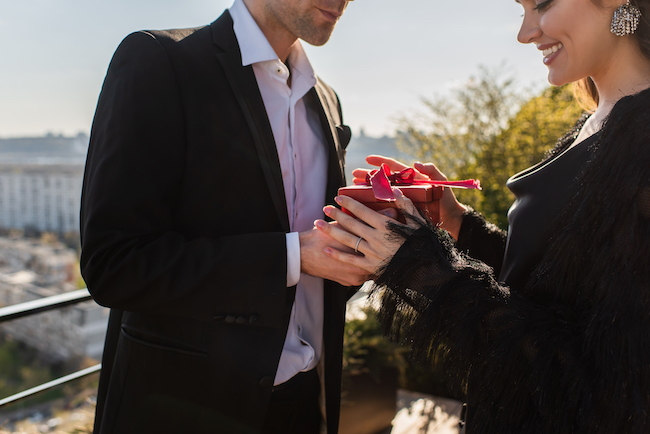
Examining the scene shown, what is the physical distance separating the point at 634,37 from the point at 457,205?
2.49 ft

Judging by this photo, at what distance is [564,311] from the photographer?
1034 millimetres

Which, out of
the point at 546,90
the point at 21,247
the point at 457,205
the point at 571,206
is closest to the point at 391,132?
the point at 546,90

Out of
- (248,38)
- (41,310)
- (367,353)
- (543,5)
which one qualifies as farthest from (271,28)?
(367,353)

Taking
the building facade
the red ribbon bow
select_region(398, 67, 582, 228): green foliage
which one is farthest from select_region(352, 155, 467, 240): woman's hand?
the building facade

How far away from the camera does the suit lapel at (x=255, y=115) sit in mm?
1278

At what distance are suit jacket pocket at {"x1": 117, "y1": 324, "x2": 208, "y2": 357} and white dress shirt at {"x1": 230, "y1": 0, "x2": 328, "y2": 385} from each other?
273 mm

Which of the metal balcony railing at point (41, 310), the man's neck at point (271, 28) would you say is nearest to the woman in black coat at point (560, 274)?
the man's neck at point (271, 28)

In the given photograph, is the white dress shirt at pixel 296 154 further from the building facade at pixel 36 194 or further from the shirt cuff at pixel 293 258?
the building facade at pixel 36 194

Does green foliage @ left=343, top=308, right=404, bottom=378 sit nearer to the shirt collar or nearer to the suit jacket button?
the suit jacket button

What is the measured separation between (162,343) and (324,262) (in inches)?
20.1

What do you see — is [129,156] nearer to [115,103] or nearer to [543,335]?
[115,103]

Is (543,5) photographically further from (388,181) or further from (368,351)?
(368,351)

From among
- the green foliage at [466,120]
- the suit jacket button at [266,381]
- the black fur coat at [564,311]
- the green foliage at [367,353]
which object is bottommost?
the green foliage at [367,353]

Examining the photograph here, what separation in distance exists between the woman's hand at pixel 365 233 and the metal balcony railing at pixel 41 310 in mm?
1492
